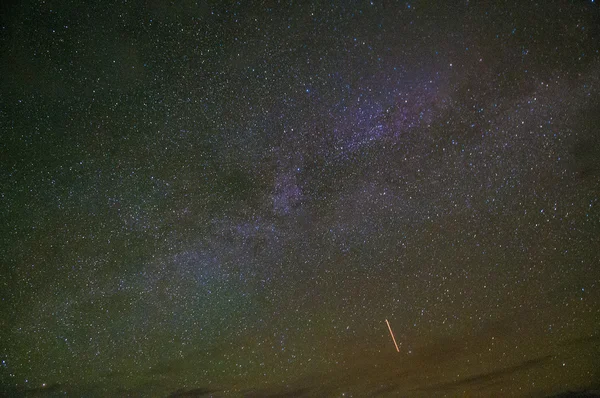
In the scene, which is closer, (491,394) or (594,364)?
(594,364)

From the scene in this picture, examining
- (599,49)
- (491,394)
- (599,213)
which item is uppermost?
(599,49)

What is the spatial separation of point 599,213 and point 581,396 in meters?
36.6

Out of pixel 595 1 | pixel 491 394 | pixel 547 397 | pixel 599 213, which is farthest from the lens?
pixel 547 397

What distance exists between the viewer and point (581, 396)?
1204 inches

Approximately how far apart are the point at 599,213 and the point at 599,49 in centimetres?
289

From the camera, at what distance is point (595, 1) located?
12.1ft

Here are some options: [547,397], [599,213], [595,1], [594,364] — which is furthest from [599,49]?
[547,397]

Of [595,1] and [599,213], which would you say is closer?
[595,1]

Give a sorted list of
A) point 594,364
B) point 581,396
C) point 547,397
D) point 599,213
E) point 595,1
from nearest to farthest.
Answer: point 595,1
point 599,213
point 594,364
point 581,396
point 547,397

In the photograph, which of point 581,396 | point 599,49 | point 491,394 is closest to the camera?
point 599,49

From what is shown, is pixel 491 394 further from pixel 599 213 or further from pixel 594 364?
pixel 599 213

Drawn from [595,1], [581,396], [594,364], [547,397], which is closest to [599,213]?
[595,1]

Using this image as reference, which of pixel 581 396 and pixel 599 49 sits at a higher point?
pixel 599 49

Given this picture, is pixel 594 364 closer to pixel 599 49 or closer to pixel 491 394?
pixel 491 394
